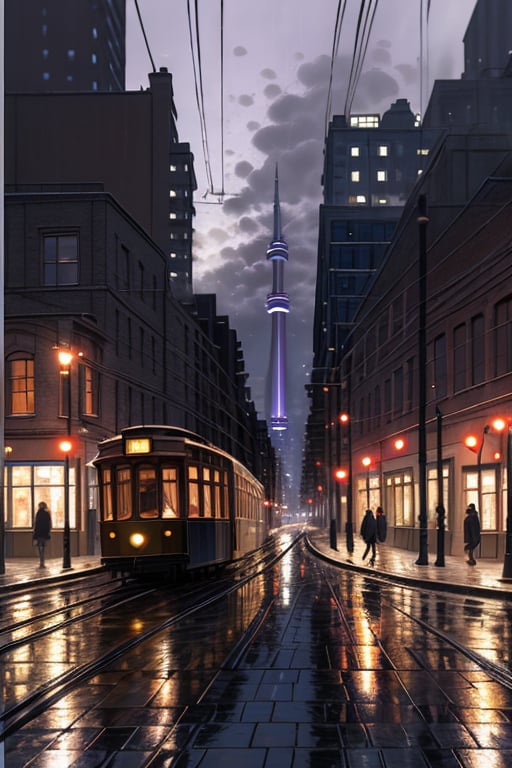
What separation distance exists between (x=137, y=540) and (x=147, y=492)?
1.13m

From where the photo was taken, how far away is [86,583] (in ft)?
82.2

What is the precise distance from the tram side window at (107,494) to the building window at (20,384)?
50.9 ft

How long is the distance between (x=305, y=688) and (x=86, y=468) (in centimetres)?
3042

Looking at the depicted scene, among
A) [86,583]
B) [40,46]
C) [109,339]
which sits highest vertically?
[40,46]

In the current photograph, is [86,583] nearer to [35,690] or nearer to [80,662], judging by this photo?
[80,662]

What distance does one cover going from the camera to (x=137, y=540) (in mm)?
21547

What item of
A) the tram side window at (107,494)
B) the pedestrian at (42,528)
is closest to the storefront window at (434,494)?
the pedestrian at (42,528)

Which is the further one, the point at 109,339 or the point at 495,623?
the point at 109,339

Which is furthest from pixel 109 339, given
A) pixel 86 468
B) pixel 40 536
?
pixel 40 536

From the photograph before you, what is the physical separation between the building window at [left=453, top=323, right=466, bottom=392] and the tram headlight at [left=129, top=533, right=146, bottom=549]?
16388 mm

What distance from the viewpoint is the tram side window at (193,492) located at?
2223cm

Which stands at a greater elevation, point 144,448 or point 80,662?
point 144,448

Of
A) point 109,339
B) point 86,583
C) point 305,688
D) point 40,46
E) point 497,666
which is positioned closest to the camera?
point 305,688

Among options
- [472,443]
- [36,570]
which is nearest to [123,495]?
[36,570]
